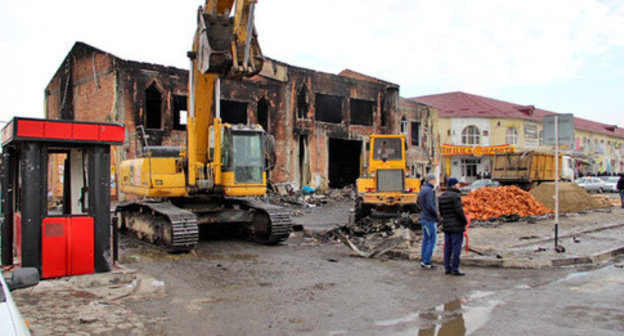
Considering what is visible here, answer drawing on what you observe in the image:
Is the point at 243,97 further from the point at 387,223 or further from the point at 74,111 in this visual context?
the point at 387,223

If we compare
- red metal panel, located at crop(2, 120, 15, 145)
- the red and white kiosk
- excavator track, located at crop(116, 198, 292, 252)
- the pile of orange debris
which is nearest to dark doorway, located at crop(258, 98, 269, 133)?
the pile of orange debris

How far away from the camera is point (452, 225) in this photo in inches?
Answer: 353

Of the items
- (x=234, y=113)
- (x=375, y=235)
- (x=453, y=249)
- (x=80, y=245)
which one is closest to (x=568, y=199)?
(x=375, y=235)

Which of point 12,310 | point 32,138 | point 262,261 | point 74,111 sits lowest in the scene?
point 262,261

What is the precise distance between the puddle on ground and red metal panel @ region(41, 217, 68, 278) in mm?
Result: 5149

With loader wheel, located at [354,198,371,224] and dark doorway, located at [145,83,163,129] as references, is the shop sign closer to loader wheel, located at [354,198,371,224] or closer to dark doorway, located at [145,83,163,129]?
dark doorway, located at [145,83,163,129]

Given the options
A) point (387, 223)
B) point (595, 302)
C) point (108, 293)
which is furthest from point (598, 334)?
point (387, 223)

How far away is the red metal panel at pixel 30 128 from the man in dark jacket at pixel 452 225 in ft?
21.8

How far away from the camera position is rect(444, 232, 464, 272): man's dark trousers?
8961 millimetres

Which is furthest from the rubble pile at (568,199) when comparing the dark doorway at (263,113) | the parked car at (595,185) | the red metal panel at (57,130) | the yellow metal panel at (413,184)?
the parked car at (595,185)

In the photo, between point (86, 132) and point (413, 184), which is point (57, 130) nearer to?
point (86, 132)

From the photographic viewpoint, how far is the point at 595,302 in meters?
6.94

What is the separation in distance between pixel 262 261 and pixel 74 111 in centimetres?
2309

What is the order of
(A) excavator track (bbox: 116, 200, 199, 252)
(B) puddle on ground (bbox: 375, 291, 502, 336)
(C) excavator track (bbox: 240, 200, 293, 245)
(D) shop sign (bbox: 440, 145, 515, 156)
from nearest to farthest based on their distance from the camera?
(B) puddle on ground (bbox: 375, 291, 502, 336) < (A) excavator track (bbox: 116, 200, 199, 252) < (C) excavator track (bbox: 240, 200, 293, 245) < (D) shop sign (bbox: 440, 145, 515, 156)
